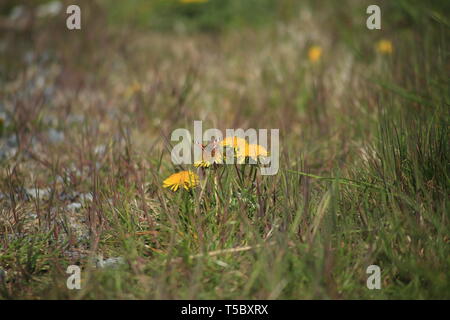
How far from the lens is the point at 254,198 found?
2049 millimetres

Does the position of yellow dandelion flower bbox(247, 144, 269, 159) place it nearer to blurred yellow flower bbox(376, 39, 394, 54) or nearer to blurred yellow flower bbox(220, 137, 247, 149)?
blurred yellow flower bbox(220, 137, 247, 149)

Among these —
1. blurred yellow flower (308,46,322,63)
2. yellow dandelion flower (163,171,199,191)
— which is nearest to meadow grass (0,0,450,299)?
yellow dandelion flower (163,171,199,191)

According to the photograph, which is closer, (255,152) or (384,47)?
(255,152)

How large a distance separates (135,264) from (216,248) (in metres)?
0.28

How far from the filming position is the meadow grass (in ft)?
5.62

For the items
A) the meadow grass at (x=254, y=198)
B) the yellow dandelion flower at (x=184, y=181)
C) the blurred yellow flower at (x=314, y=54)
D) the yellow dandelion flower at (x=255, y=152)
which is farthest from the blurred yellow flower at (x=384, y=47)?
the yellow dandelion flower at (x=184, y=181)

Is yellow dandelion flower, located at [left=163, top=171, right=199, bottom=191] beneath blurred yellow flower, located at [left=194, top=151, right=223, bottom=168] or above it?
beneath

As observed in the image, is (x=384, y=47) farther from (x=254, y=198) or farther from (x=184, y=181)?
(x=184, y=181)

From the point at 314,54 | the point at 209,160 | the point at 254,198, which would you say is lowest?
the point at 254,198

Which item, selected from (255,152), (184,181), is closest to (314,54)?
(255,152)

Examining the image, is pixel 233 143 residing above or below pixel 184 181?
above

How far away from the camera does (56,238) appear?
2.04 metres

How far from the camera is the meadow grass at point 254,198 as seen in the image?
5.62 ft

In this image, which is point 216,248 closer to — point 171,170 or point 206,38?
point 171,170
